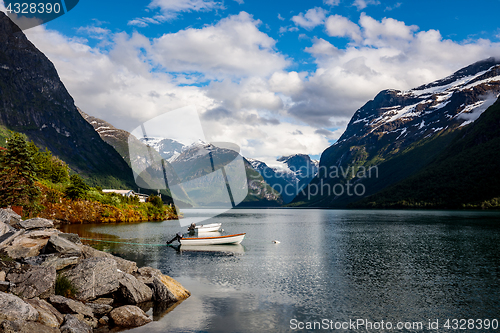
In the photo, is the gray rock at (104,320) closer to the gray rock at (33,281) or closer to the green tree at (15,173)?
the gray rock at (33,281)

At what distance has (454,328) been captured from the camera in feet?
80.8

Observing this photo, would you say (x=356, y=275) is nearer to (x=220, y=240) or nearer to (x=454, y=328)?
(x=454, y=328)

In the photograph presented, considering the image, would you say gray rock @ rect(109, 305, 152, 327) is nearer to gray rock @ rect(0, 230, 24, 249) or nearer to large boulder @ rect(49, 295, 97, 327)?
large boulder @ rect(49, 295, 97, 327)

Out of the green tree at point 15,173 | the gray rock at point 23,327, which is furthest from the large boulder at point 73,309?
the green tree at point 15,173

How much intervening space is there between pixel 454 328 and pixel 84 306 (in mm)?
26904

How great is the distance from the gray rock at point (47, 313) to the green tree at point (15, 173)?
48.9 metres

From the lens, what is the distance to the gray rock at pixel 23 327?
1855cm

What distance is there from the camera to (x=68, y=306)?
917 inches

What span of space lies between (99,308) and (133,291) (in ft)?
11.7

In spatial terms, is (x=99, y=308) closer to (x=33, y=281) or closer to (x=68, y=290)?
(x=68, y=290)

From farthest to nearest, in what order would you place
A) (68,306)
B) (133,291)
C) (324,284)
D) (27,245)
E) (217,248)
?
(217,248)
(324,284)
(27,245)
(133,291)
(68,306)

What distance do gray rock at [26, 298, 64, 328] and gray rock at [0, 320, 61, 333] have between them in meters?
A: 0.55

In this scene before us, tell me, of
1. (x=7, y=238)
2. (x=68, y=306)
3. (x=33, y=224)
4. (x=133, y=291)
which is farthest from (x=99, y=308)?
(x=33, y=224)

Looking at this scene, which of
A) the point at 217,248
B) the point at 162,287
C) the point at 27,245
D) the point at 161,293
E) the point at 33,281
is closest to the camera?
the point at 33,281
